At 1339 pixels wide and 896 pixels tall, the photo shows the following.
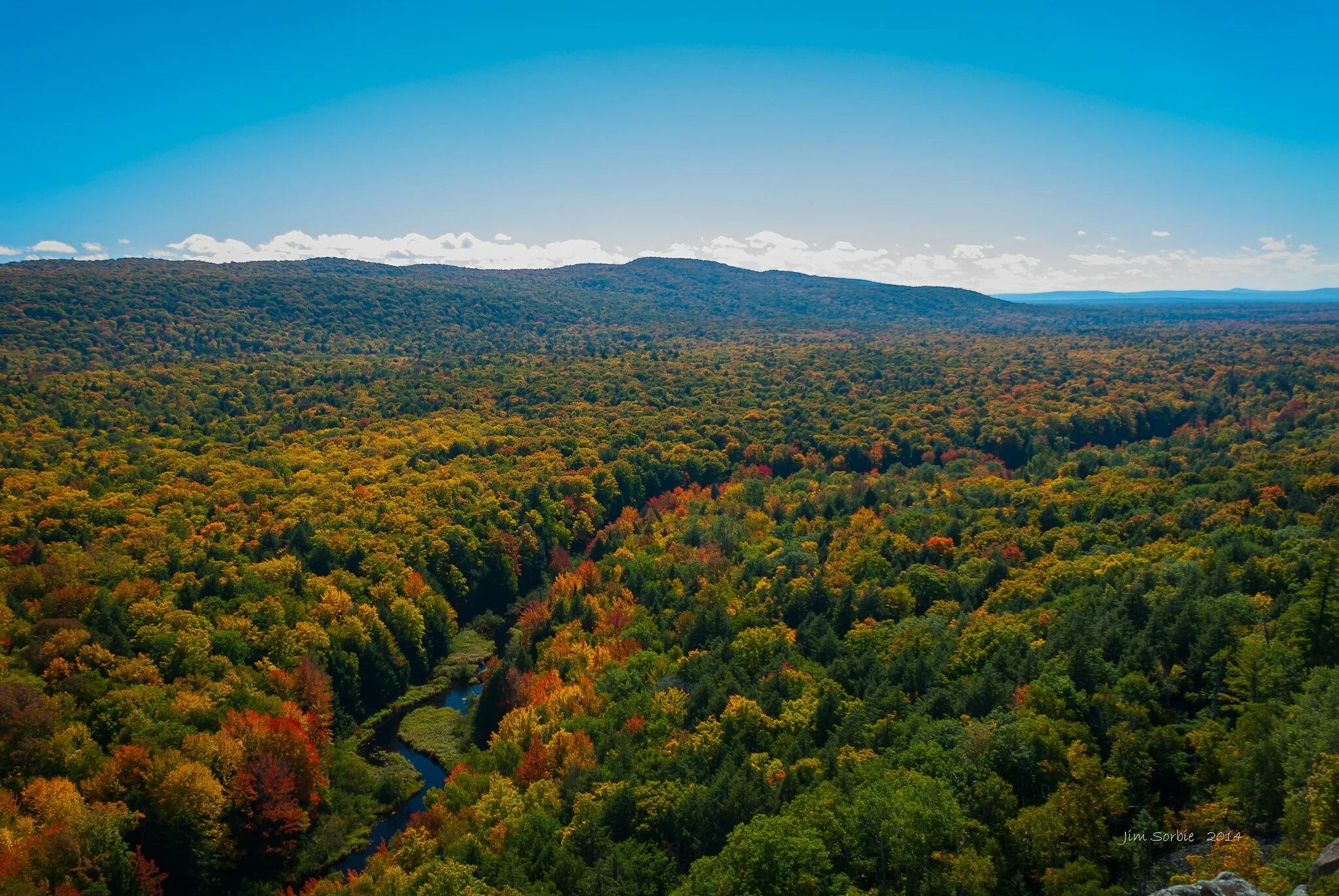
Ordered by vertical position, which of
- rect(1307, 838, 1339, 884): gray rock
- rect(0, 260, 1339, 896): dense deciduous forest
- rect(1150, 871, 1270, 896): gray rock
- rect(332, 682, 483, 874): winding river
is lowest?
rect(332, 682, 483, 874): winding river

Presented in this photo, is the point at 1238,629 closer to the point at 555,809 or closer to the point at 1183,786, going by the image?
the point at 1183,786

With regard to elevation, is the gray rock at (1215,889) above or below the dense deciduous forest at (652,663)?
above

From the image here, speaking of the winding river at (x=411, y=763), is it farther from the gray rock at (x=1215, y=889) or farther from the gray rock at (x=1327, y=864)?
the gray rock at (x=1327, y=864)

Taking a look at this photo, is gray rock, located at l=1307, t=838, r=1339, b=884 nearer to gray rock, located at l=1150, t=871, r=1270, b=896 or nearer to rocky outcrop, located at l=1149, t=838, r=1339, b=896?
rocky outcrop, located at l=1149, t=838, r=1339, b=896

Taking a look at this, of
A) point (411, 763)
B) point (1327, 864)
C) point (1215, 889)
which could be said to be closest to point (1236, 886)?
point (1215, 889)

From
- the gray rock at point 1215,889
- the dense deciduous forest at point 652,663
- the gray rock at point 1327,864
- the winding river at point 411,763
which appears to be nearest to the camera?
the gray rock at point 1215,889

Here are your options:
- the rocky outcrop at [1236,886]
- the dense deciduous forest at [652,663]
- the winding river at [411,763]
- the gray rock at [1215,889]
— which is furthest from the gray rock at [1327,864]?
the winding river at [411,763]

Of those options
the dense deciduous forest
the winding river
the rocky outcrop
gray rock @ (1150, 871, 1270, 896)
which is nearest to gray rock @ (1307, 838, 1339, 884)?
the rocky outcrop

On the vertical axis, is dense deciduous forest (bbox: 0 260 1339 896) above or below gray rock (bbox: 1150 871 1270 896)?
below
